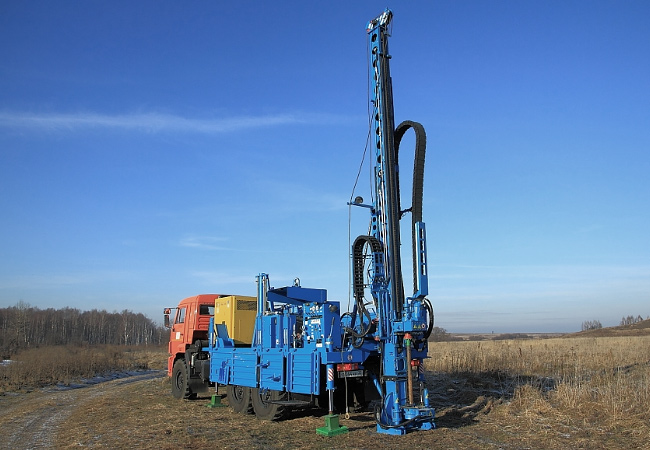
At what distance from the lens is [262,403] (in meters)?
13.2

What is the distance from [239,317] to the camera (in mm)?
15789

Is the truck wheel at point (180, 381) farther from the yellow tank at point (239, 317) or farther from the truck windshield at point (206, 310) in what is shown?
the yellow tank at point (239, 317)

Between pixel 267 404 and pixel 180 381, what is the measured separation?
6027mm

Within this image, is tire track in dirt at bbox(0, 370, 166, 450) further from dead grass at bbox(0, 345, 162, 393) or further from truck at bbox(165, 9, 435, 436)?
truck at bbox(165, 9, 435, 436)

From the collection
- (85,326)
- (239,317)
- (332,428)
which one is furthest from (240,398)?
(85,326)

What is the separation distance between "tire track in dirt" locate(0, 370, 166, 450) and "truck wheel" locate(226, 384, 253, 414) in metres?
4.38

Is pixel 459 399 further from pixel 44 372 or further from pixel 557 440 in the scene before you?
pixel 44 372

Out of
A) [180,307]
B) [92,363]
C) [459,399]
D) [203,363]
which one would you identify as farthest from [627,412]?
[92,363]

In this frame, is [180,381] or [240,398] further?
[180,381]

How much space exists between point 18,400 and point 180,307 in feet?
25.7

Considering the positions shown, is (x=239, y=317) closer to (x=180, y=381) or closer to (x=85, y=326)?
(x=180, y=381)

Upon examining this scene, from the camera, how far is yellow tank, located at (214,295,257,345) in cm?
1573

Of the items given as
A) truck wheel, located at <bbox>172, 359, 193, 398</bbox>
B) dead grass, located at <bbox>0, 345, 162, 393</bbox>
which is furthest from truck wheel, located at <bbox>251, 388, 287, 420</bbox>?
dead grass, located at <bbox>0, 345, 162, 393</bbox>

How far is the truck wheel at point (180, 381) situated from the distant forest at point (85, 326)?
74.3 metres
